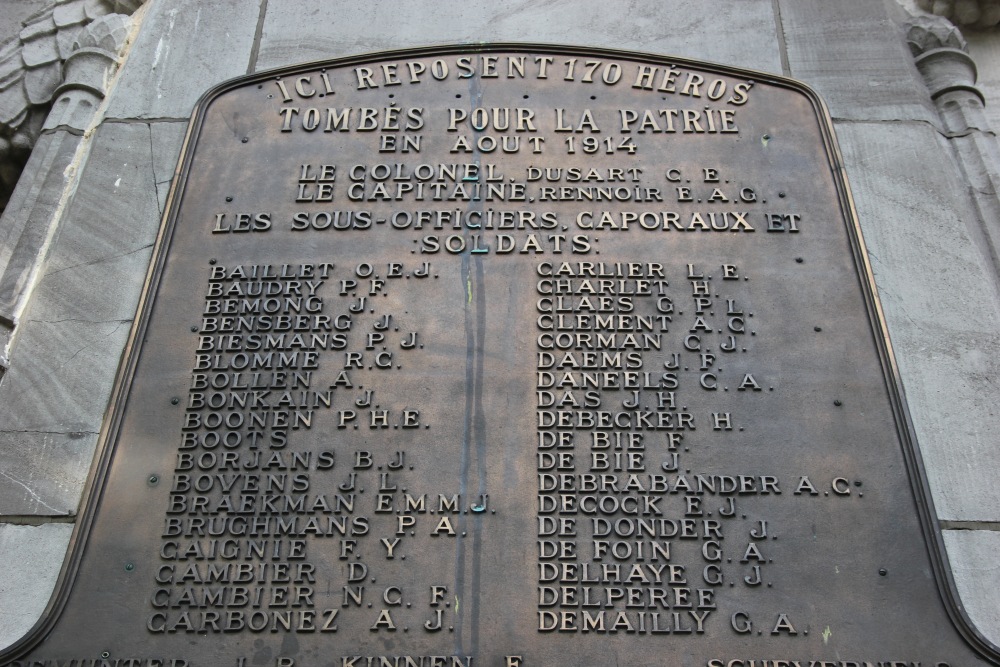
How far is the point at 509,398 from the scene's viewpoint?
6.32 metres

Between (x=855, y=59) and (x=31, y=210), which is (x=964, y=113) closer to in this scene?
(x=855, y=59)

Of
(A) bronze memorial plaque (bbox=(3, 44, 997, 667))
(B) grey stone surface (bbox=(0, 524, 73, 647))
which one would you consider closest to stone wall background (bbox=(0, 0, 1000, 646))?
(B) grey stone surface (bbox=(0, 524, 73, 647))

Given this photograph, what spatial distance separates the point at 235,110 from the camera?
7625 mm

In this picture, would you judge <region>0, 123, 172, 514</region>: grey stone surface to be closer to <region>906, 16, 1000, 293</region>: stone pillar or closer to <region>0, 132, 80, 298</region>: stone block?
<region>0, 132, 80, 298</region>: stone block

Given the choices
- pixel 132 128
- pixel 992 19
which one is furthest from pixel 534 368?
pixel 992 19

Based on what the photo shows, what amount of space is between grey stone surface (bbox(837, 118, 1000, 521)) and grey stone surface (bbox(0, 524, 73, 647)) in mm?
4696

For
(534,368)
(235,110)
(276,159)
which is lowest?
(534,368)

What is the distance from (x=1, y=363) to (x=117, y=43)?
8.68 ft

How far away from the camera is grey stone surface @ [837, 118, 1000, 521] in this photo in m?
6.25

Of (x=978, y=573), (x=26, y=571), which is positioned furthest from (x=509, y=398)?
(x=26, y=571)

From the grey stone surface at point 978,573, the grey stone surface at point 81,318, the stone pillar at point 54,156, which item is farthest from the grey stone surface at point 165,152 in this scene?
the grey stone surface at point 978,573

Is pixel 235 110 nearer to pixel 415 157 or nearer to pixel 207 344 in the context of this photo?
pixel 415 157

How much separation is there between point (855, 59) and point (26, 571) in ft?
20.2

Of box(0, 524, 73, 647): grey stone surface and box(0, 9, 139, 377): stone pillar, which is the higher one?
box(0, 9, 139, 377): stone pillar
